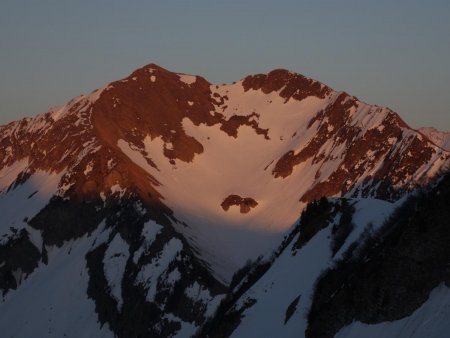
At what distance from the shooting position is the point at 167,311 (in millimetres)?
102188

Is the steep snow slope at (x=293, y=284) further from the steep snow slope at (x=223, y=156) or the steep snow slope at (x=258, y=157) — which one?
the steep snow slope at (x=223, y=156)

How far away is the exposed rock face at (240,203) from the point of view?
15674 cm

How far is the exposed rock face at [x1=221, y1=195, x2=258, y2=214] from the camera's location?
157m

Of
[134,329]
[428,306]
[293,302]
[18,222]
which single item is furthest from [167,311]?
[428,306]

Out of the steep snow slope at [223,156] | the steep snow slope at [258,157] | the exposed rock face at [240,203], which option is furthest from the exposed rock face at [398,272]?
the exposed rock face at [240,203]

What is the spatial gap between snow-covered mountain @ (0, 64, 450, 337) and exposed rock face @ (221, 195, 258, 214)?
0.31 metres

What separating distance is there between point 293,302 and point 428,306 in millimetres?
13823

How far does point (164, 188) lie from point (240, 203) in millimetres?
15080

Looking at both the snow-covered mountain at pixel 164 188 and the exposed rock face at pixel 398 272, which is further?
the snow-covered mountain at pixel 164 188

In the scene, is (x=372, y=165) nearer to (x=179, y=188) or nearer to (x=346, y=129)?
(x=346, y=129)

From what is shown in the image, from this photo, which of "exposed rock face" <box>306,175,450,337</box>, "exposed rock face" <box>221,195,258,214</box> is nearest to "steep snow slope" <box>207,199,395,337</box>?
"exposed rock face" <box>306,175,450,337</box>

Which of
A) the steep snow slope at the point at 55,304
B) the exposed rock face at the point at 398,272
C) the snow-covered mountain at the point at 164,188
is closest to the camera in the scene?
the exposed rock face at the point at 398,272

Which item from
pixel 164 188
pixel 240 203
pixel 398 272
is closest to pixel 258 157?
pixel 240 203

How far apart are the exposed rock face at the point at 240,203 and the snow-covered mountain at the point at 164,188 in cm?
31
